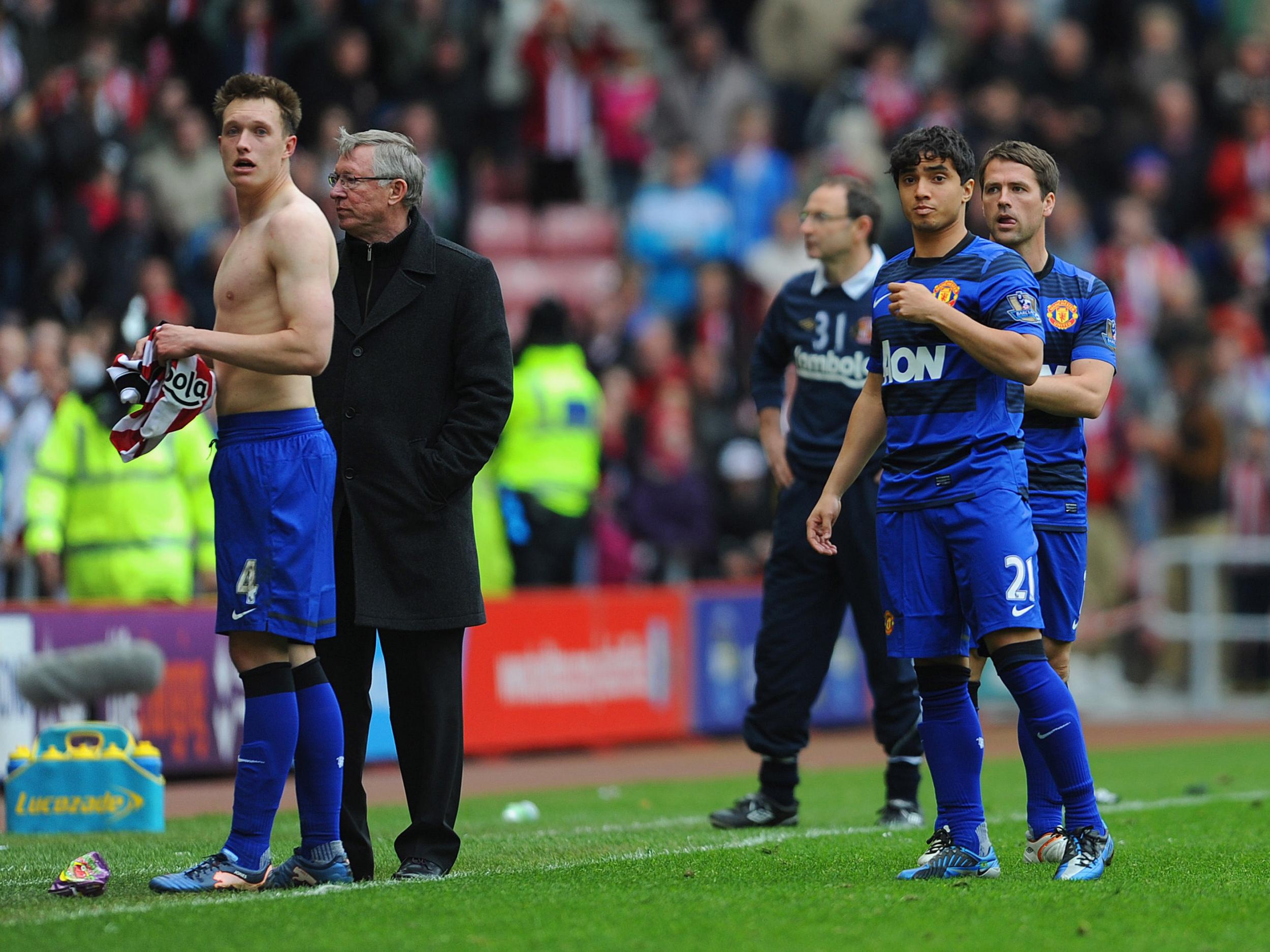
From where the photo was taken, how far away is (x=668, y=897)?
20.3ft

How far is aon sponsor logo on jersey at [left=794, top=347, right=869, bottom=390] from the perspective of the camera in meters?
8.75

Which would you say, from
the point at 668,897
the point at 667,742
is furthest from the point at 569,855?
the point at 667,742

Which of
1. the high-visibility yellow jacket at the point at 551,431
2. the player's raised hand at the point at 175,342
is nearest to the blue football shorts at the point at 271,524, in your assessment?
the player's raised hand at the point at 175,342

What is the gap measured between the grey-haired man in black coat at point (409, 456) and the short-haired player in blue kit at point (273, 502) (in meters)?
0.23

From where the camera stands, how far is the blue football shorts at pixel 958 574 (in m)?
6.36

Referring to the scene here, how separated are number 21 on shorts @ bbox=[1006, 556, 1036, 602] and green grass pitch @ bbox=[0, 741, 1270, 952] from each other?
3.10ft

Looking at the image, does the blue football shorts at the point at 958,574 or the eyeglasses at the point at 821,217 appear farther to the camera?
the eyeglasses at the point at 821,217

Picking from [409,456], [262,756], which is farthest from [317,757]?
[409,456]

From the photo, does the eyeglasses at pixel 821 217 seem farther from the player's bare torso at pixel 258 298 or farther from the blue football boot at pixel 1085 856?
the blue football boot at pixel 1085 856

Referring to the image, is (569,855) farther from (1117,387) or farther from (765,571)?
(1117,387)

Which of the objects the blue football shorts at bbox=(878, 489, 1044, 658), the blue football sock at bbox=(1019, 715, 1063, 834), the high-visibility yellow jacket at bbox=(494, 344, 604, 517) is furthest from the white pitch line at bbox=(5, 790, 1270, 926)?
the high-visibility yellow jacket at bbox=(494, 344, 604, 517)

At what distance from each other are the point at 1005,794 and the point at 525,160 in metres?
9.96

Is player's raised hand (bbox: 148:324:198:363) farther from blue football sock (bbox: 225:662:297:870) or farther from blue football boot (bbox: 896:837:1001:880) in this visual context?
blue football boot (bbox: 896:837:1001:880)

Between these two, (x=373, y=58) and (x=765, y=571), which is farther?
(x=373, y=58)
